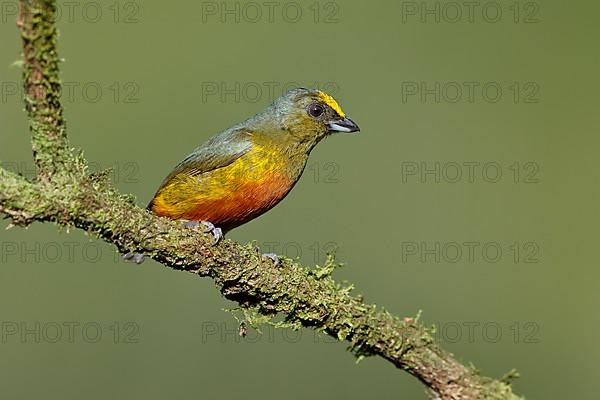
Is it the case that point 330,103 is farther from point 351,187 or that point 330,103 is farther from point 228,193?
point 351,187

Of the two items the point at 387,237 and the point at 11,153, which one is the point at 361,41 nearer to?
the point at 387,237

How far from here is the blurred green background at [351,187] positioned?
6539mm

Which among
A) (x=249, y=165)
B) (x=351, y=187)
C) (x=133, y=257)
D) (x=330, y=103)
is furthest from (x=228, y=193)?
(x=351, y=187)

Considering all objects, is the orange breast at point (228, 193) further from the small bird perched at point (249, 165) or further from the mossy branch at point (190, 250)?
the mossy branch at point (190, 250)

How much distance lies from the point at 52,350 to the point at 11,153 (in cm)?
173

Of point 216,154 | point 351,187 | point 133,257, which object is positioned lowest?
point 133,257

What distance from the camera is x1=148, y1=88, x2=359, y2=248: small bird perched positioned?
4.62 metres

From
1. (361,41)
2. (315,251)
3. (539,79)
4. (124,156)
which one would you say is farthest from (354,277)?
(539,79)

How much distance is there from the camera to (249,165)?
15.7ft

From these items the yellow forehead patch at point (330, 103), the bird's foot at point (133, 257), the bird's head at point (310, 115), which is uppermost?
the yellow forehead patch at point (330, 103)

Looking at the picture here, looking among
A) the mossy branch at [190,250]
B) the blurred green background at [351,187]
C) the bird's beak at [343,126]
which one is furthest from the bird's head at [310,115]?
the mossy branch at [190,250]

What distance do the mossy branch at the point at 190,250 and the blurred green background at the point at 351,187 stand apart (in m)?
2.73

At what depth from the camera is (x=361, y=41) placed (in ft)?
27.9

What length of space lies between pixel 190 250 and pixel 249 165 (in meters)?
1.62
